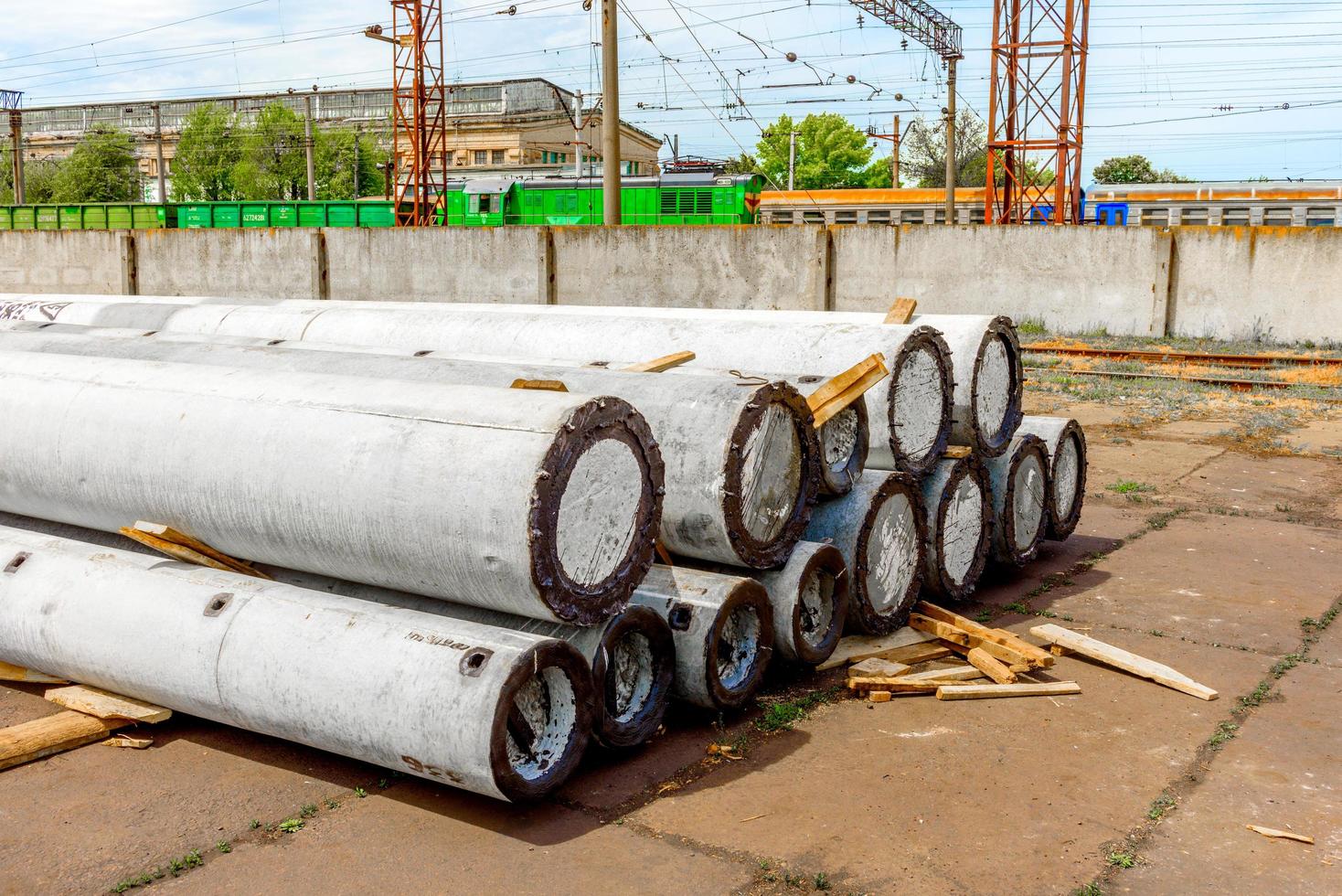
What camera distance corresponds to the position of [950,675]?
495 cm

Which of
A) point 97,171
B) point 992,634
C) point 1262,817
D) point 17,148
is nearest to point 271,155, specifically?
point 97,171

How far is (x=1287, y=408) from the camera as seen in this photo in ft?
40.9

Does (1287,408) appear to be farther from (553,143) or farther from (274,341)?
(553,143)

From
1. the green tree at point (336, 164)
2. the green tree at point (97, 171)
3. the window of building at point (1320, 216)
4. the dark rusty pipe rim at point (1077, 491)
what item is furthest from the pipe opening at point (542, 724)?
the green tree at point (97, 171)

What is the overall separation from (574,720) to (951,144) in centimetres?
3071

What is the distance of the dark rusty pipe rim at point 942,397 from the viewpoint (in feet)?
17.5

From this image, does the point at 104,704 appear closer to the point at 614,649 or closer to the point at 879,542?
the point at 614,649

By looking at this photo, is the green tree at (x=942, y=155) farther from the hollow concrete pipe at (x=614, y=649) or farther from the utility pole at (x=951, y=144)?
the hollow concrete pipe at (x=614, y=649)

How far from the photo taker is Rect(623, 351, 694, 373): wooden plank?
5.21m

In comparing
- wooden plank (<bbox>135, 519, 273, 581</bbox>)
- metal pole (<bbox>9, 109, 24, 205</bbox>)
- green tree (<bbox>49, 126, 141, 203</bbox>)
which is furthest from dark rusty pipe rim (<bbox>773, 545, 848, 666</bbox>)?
green tree (<bbox>49, 126, 141, 203</bbox>)

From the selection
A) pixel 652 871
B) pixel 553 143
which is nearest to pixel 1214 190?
pixel 652 871

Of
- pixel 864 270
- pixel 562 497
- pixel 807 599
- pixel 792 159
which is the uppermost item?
pixel 792 159

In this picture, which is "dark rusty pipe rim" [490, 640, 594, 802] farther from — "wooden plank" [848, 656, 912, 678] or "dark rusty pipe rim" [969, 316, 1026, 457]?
"dark rusty pipe rim" [969, 316, 1026, 457]

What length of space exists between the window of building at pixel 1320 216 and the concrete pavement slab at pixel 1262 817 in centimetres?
2766
